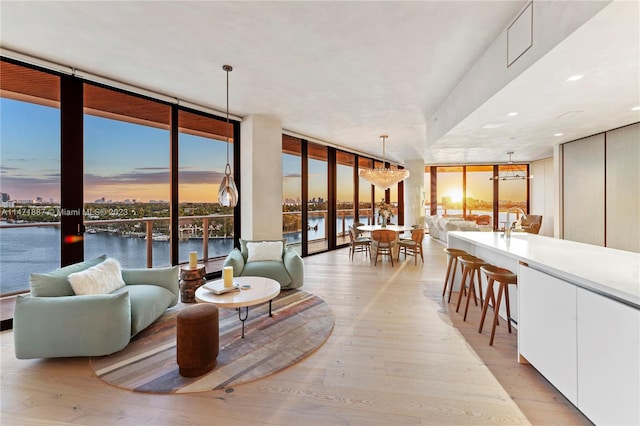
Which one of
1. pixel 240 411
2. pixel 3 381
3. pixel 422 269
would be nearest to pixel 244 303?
pixel 240 411

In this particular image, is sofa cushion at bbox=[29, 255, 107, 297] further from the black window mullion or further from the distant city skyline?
the distant city skyline

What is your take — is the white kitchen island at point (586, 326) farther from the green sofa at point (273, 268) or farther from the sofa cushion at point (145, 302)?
the sofa cushion at point (145, 302)

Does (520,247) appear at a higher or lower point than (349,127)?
lower

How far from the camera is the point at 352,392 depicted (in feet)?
6.87

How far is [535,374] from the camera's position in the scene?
229 cm

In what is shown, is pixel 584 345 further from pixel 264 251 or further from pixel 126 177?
pixel 126 177

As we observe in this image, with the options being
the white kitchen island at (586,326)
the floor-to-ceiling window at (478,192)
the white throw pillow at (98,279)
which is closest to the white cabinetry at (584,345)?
the white kitchen island at (586,326)

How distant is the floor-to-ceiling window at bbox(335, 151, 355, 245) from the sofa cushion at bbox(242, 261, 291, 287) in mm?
4613

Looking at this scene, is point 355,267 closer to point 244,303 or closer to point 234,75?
point 244,303

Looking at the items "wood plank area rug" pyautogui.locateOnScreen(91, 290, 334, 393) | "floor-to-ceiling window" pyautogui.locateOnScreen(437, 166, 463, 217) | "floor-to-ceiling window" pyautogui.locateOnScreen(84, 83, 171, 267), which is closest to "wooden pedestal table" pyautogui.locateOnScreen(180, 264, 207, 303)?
"wood plank area rug" pyautogui.locateOnScreen(91, 290, 334, 393)

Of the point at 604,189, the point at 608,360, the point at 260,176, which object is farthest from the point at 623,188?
the point at 260,176

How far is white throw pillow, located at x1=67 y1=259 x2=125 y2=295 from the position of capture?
8.82 feet

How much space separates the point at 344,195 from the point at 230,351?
6.87m

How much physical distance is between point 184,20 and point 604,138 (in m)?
7.45
